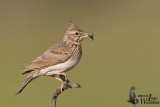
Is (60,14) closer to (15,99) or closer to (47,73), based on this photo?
(15,99)

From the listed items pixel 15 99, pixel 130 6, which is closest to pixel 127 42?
pixel 130 6

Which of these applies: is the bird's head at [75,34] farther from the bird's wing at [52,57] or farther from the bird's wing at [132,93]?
the bird's wing at [132,93]

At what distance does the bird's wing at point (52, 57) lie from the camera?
801 centimetres

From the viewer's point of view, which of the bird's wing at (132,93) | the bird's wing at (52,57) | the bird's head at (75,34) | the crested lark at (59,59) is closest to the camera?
the bird's wing at (132,93)

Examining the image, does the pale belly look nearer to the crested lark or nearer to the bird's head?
the crested lark

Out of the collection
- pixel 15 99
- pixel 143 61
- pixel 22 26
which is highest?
pixel 22 26

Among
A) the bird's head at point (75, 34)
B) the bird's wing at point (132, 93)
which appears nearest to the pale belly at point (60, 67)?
the bird's head at point (75, 34)

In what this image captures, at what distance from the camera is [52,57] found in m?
8.35

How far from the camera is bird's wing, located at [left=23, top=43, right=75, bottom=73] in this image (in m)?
8.01

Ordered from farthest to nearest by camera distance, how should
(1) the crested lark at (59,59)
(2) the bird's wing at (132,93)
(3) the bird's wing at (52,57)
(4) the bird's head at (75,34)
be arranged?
(4) the bird's head at (75,34)
(3) the bird's wing at (52,57)
(1) the crested lark at (59,59)
(2) the bird's wing at (132,93)

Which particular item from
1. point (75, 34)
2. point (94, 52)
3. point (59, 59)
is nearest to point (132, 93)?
point (59, 59)

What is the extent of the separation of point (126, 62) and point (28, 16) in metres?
6.33

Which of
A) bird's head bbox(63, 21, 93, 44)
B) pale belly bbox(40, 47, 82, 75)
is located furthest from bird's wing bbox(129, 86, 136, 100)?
bird's head bbox(63, 21, 93, 44)

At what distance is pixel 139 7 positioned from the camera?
79.5 feet
